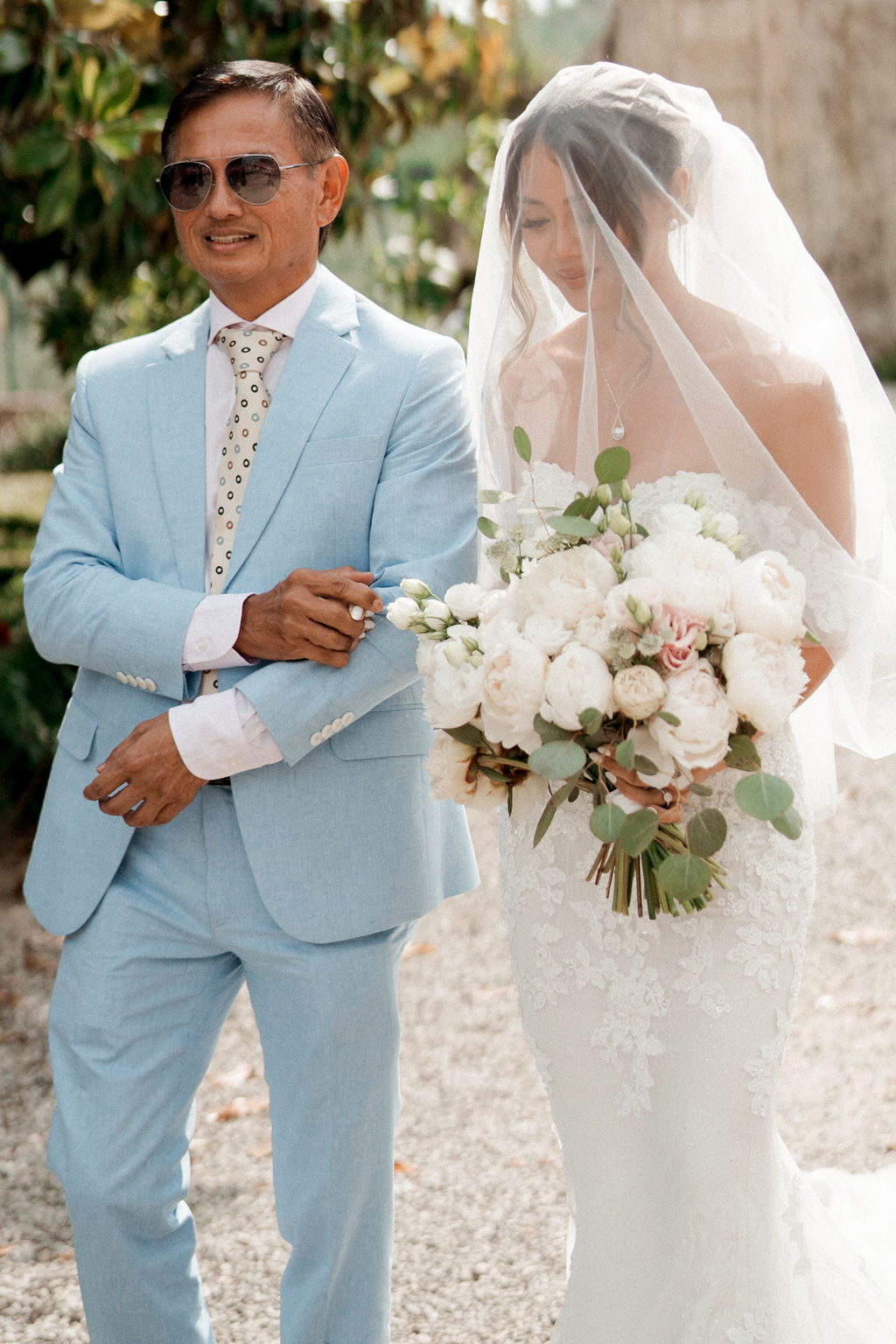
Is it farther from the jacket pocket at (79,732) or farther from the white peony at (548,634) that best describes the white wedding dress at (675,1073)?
the jacket pocket at (79,732)

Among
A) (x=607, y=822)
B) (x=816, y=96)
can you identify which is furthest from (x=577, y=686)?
(x=816, y=96)

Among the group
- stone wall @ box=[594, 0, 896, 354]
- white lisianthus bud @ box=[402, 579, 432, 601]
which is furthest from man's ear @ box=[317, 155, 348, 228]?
stone wall @ box=[594, 0, 896, 354]

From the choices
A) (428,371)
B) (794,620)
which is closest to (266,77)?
(428,371)

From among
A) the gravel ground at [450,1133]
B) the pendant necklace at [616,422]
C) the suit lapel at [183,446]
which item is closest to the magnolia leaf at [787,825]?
the pendant necklace at [616,422]

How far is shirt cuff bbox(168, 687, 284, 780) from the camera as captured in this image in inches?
Answer: 97.4

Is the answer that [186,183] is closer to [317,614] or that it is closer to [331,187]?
[331,187]

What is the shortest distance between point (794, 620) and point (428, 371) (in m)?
0.91

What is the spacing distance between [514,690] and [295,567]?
65 centimetres

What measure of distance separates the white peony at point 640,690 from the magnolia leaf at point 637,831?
6.0 inches

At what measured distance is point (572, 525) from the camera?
2.13 metres

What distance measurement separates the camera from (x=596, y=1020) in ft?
8.26

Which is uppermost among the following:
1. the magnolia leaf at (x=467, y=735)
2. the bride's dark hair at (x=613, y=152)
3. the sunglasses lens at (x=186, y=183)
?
the bride's dark hair at (x=613, y=152)

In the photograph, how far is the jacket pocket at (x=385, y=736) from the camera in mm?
2635

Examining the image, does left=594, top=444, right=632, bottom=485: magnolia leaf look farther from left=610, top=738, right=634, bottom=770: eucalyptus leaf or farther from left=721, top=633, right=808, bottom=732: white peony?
left=610, top=738, right=634, bottom=770: eucalyptus leaf
